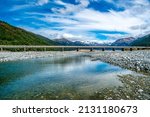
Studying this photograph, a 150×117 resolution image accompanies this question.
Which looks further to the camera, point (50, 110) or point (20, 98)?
point (20, 98)

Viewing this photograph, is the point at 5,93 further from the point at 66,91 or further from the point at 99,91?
the point at 99,91

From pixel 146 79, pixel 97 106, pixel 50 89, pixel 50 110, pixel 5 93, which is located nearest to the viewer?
pixel 50 110

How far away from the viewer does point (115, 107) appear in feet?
37.0

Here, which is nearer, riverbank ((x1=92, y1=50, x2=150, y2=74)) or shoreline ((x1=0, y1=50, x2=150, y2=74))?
riverbank ((x1=92, y1=50, x2=150, y2=74))

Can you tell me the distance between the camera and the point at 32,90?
58.5ft

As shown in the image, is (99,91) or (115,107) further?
(99,91)

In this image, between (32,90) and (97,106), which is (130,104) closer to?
(97,106)

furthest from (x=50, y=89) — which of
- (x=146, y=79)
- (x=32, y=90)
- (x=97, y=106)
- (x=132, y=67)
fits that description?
(x=132, y=67)

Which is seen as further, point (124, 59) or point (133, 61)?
point (124, 59)

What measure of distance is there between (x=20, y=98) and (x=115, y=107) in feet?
22.1

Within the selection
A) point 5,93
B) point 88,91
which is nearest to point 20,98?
point 5,93

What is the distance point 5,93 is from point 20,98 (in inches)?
87.7

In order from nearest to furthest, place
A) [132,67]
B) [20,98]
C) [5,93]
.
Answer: [20,98]
[5,93]
[132,67]

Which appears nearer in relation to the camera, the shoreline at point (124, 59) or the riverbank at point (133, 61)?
the riverbank at point (133, 61)
